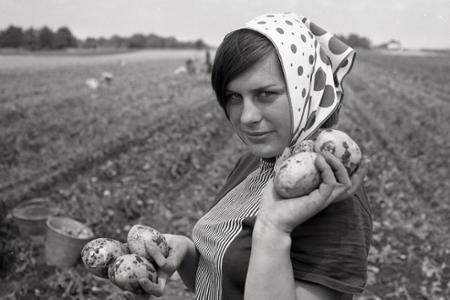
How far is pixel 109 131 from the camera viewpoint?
9648mm

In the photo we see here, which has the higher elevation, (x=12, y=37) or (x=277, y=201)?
(x=12, y=37)

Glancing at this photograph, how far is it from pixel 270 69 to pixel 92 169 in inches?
250

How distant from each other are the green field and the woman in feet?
9.07

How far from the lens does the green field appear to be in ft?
15.7

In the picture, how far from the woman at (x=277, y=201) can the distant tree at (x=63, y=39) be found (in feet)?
97.0

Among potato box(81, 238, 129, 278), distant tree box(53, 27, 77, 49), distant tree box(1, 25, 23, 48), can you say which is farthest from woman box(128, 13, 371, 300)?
distant tree box(53, 27, 77, 49)

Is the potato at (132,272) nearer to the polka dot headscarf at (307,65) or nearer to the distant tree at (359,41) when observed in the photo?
the polka dot headscarf at (307,65)

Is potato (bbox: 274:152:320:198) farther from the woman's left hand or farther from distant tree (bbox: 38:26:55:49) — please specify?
distant tree (bbox: 38:26:55:49)

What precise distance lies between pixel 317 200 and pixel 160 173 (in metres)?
6.23

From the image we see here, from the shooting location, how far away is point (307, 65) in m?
1.69

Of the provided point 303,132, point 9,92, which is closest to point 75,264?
point 303,132

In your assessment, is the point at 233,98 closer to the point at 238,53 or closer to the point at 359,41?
the point at 238,53

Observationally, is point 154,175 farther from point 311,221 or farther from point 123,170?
point 311,221

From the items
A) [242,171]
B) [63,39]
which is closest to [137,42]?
[63,39]
